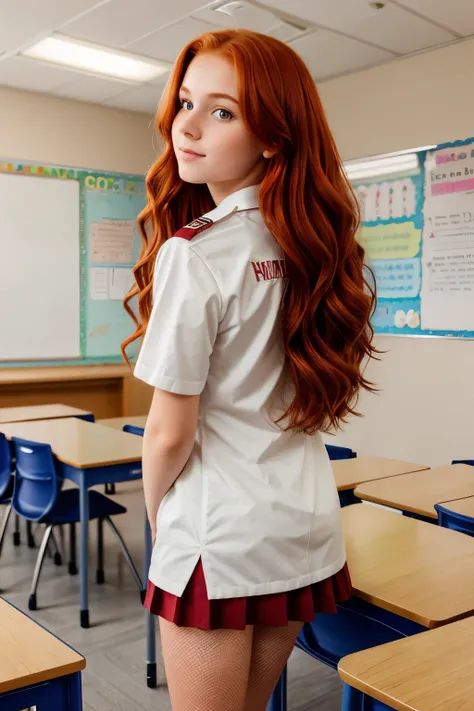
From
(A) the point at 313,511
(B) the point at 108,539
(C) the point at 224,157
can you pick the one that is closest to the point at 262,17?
(B) the point at 108,539

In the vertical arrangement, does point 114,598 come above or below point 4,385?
below

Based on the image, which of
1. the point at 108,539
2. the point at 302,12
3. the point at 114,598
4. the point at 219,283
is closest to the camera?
the point at 219,283

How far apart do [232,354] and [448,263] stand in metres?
3.65

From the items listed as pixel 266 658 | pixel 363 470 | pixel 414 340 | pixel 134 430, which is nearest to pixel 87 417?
pixel 134 430

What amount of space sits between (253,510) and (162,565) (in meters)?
0.17

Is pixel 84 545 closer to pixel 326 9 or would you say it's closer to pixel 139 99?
pixel 326 9

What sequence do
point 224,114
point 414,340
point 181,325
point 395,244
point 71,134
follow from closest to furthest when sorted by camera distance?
point 181,325 < point 224,114 < point 414,340 < point 395,244 < point 71,134

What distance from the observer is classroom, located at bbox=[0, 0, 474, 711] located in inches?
43.1

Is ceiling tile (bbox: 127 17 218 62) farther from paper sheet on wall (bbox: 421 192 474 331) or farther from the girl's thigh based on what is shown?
the girl's thigh

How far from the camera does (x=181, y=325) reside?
1.04m

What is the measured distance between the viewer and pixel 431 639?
1209 mm

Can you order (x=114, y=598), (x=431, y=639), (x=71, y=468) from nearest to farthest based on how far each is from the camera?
1. (x=431, y=639)
2. (x=71, y=468)
3. (x=114, y=598)

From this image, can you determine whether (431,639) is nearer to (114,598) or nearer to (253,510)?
(253,510)

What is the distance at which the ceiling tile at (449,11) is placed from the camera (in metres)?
3.78
